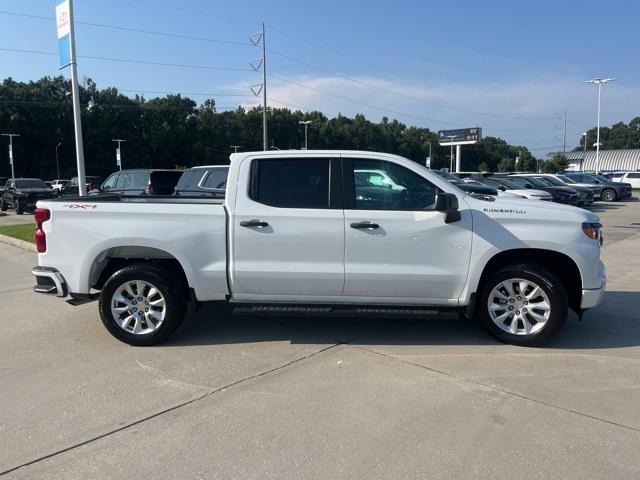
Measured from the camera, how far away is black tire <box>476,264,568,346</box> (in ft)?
16.4

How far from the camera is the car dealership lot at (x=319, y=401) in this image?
318 centimetres

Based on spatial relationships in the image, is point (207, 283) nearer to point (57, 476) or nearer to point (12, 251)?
point (57, 476)

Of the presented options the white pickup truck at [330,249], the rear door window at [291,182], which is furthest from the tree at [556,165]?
the rear door window at [291,182]

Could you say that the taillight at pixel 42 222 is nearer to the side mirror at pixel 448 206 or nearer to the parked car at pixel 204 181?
the side mirror at pixel 448 206

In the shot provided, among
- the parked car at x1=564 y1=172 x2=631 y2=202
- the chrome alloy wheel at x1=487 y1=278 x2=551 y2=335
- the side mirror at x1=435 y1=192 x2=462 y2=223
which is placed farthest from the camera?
the parked car at x1=564 y1=172 x2=631 y2=202

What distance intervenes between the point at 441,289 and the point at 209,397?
2389 mm

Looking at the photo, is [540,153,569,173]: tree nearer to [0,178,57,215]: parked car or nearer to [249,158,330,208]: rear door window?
[0,178,57,215]: parked car

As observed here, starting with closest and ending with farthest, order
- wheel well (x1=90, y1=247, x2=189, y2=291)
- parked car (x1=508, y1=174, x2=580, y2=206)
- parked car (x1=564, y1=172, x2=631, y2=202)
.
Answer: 1. wheel well (x1=90, y1=247, x2=189, y2=291)
2. parked car (x1=508, y1=174, x2=580, y2=206)
3. parked car (x1=564, y1=172, x2=631, y2=202)

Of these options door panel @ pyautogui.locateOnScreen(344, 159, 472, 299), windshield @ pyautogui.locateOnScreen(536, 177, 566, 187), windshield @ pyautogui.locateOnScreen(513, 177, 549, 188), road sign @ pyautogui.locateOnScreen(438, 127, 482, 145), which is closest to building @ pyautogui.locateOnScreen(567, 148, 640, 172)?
road sign @ pyautogui.locateOnScreen(438, 127, 482, 145)

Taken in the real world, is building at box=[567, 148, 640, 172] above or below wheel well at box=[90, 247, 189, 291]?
above

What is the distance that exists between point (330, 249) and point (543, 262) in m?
2.19

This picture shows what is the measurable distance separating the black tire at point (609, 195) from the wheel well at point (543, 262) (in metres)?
28.1

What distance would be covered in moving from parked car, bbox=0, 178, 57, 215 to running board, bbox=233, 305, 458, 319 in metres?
21.2

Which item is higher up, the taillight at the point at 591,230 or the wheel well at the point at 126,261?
the taillight at the point at 591,230
